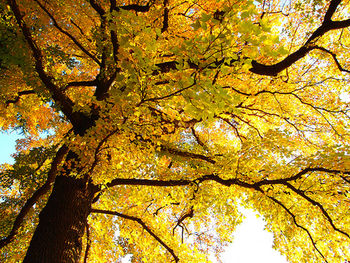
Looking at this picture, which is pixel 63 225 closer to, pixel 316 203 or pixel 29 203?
pixel 29 203

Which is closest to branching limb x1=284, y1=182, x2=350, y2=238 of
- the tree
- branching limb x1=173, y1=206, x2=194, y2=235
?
the tree

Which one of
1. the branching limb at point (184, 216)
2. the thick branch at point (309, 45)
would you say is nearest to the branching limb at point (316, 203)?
the thick branch at point (309, 45)

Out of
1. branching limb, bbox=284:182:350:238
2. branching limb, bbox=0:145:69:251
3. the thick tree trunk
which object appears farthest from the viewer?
branching limb, bbox=0:145:69:251

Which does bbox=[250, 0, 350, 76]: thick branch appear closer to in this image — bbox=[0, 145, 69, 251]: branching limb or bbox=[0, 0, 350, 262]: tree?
bbox=[0, 0, 350, 262]: tree

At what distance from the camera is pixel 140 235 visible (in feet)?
21.3

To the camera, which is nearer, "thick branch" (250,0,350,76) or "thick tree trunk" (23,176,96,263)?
"thick tree trunk" (23,176,96,263)

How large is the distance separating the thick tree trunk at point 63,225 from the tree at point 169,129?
0.02 meters

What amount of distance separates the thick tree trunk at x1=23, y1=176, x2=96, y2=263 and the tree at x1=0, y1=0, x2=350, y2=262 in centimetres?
2

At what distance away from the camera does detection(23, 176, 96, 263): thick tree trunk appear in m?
3.17

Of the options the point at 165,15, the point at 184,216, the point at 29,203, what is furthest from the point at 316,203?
the point at 29,203

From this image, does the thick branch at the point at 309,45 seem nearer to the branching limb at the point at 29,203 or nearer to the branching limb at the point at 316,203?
the branching limb at the point at 316,203

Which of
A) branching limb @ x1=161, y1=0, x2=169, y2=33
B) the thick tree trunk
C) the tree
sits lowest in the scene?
the thick tree trunk

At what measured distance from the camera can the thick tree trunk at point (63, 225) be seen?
3.17 meters

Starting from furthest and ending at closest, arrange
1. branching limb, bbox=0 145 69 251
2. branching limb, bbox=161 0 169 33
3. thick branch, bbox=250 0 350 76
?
branching limb, bbox=161 0 169 33 → branching limb, bbox=0 145 69 251 → thick branch, bbox=250 0 350 76
